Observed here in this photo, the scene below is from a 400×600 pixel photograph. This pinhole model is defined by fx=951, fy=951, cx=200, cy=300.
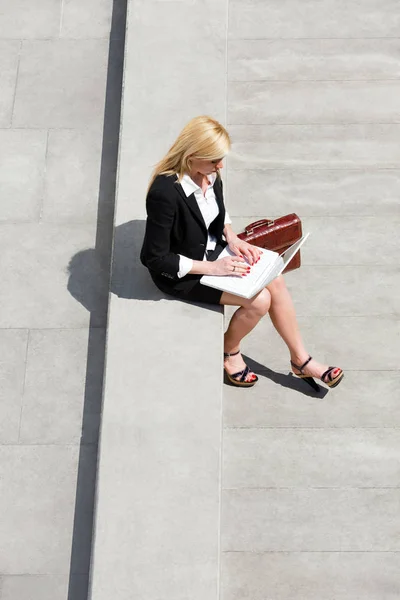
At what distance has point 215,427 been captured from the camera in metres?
5.34

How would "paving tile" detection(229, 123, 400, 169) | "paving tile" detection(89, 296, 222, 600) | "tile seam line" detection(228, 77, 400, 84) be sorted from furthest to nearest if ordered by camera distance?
"tile seam line" detection(228, 77, 400, 84)
"paving tile" detection(229, 123, 400, 169)
"paving tile" detection(89, 296, 222, 600)

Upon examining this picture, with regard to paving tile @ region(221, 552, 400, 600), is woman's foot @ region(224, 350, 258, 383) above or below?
above

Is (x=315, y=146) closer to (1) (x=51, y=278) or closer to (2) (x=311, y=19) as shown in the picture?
(2) (x=311, y=19)

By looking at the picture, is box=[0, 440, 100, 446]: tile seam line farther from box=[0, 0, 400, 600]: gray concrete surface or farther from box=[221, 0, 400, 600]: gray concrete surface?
box=[221, 0, 400, 600]: gray concrete surface

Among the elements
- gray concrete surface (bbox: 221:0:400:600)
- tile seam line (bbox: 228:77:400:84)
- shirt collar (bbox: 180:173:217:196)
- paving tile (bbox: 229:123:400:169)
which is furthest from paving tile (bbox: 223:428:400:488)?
tile seam line (bbox: 228:77:400:84)

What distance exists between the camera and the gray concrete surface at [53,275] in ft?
17.7

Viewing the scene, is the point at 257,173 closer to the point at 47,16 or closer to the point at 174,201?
the point at 174,201

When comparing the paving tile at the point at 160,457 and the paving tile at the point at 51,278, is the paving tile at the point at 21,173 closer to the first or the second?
the paving tile at the point at 51,278

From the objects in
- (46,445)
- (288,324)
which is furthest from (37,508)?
(288,324)

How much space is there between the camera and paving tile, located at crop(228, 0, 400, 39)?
25.1 ft

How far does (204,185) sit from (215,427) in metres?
1.37

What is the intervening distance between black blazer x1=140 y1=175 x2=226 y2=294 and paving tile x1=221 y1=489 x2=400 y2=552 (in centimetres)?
129

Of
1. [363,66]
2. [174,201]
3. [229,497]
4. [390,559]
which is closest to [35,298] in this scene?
[174,201]

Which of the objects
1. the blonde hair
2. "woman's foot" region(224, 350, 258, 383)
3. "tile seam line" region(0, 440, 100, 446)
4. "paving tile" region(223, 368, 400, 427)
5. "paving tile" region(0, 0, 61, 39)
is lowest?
"tile seam line" region(0, 440, 100, 446)
